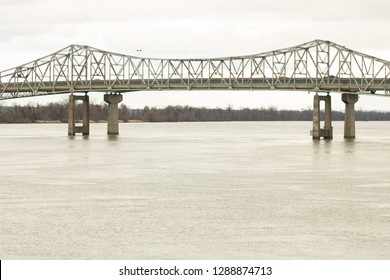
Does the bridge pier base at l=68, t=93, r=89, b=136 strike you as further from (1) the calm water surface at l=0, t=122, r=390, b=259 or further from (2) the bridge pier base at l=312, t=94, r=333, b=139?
(1) the calm water surface at l=0, t=122, r=390, b=259

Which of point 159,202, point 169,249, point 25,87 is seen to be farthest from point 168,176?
point 25,87

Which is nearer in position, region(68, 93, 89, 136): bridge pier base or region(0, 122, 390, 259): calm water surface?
region(0, 122, 390, 259): calm water surface

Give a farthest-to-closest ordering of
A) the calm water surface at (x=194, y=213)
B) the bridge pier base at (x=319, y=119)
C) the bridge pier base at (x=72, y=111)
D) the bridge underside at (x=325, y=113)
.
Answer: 1. the bridge pier base at (x=72, y=111)
2. the bridge underside at (x=325, y=113)
3. the bridge pier base at (x=319, y=119)
4. the calm water surface at (x=194, y=213)

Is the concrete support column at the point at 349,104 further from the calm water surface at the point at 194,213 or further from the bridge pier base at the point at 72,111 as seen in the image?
the calm water surface at the point at 194,213

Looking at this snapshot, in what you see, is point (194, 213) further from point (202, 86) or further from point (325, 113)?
point (202, 86)

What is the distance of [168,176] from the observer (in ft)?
148

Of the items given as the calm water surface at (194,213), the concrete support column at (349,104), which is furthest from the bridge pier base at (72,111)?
the calm water surface at (194,213)

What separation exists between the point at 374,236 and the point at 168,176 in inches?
906

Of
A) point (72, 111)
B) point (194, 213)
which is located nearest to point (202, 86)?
point (72, 111)

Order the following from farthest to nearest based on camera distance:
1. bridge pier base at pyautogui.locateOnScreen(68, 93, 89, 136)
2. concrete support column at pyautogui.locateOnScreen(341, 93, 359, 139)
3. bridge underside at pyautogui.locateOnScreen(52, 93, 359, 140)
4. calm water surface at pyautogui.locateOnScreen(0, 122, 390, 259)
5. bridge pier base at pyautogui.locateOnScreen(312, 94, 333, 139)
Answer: bridge pier base at pyautogui.locateOnScreen(68, 93, 89, 136), concrete support column at pyautogui.locateOnScreen(341, 93, 359, 139), bridge underside at pyautogui.locateOnScreen(52, 93, 359, 140), bridge pier base at pyautogui.locateOnScreen(312, 94, 333, 139), calm water surface at pyautogui.locateOnScreen(0, 122, 390, 259)

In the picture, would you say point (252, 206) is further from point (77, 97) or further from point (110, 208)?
point (77, 97)

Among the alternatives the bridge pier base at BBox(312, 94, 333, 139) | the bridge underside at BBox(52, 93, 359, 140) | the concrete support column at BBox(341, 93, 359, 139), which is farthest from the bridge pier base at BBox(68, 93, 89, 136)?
the concrete support column at BBox(341, 93, 359, 139)

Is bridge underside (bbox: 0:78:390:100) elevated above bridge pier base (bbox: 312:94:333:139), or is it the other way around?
bridge underside (bbox: 0:78:390:100)

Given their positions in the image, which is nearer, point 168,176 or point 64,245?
point 64,245
